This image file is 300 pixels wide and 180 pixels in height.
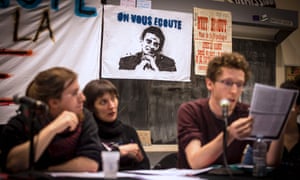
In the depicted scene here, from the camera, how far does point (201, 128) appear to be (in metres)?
2.01

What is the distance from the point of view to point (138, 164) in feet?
7.79

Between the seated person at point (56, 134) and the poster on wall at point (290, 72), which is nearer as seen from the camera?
the seated person at point (56, 134)

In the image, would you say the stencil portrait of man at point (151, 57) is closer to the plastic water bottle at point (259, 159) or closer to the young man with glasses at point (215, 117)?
the young man with glasses at point (215, 117)

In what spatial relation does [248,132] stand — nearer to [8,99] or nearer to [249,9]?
[8,99]

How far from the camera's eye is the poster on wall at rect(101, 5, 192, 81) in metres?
3.14

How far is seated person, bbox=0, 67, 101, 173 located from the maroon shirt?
0.43 metres

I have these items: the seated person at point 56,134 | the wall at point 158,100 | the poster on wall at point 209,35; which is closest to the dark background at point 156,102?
the wall at point 158,100

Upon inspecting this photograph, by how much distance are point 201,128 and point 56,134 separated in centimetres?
72

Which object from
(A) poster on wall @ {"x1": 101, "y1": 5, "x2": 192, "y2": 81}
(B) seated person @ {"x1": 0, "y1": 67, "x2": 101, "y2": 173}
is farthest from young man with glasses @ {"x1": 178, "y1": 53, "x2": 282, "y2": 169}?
(A) poster on wall @ {"x1": 101, "y1": 5, "x2": 192, "y2": 81}

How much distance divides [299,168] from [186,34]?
6.52ft

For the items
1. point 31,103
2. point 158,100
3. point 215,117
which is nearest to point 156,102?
point 158,100

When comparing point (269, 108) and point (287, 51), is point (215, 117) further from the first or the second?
point (287, 51)

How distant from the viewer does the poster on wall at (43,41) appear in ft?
9.36

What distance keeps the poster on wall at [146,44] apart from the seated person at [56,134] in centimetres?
118
